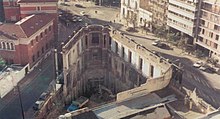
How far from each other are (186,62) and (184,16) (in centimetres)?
1512

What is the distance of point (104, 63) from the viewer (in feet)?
244

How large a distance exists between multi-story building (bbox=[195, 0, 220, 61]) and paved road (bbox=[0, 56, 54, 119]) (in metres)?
40.9

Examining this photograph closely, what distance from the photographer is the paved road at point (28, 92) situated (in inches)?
2496

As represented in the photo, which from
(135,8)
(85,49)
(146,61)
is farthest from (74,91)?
(135,8)

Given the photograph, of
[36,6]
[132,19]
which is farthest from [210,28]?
[36,6]

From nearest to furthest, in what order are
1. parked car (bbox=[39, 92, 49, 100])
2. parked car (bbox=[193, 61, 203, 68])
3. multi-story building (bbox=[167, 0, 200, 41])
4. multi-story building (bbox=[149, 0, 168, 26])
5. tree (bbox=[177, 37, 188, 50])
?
1. parked car (bbox=[39, 92, 49, 100])
2. parked car (bbox=[193, 61, 203, 68])
3. multi-story building (bbox=[167, 0, 200, 41])
4. tree (bbox=[177, 37, 188, 50])
5. multi-story building (bbox=[149, 0, 168, 26])

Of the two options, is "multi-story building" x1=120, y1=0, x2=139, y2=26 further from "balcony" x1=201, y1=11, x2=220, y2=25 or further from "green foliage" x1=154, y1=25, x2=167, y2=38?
"balcony" x1=201, y1=11, x2=220, y2=25

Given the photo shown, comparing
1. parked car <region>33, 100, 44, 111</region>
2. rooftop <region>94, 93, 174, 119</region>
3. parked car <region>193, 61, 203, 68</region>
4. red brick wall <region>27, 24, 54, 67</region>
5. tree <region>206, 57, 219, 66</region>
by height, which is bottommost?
parked car <region>33, 100, 44, 111</region>

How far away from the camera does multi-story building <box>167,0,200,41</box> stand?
91688mm

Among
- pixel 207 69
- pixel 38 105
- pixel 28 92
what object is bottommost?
pixel 38 105

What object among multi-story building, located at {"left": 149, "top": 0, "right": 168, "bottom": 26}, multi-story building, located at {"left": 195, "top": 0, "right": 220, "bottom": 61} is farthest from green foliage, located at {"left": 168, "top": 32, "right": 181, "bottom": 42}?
multi-story building, located at {"left": 149, "top": 0, "right": 168, "bottom": 26}

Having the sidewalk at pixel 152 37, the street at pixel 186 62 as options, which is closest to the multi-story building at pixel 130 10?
the sidewalk at pixel 152 37

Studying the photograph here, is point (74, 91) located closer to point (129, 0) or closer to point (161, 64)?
point (161, 64)

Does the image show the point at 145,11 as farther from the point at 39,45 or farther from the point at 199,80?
the point at 39,45
